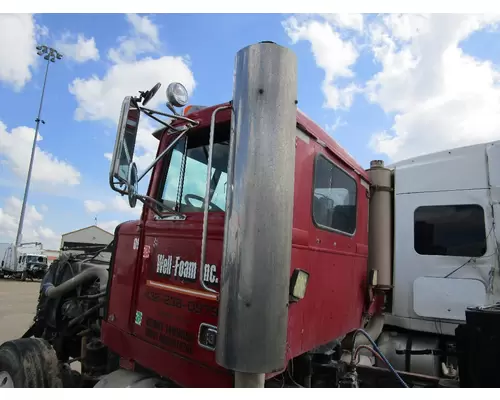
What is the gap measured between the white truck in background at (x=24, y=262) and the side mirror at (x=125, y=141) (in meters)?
28.5

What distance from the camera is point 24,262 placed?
2586 cm

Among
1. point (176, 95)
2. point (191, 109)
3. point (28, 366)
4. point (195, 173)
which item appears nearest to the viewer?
point (176, 95)

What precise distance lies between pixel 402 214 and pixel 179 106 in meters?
2.88

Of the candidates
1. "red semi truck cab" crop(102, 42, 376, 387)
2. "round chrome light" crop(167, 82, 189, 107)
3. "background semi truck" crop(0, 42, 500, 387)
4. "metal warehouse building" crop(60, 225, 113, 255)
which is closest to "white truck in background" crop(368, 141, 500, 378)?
"background semi truck" crop(0, 42, 500, 387)

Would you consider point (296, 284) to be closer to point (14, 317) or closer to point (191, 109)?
point (191, 109)

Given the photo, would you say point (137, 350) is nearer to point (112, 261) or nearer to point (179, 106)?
point (112, 261)

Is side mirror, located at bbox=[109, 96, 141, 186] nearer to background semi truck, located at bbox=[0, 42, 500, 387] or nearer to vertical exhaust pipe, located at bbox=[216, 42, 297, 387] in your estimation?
background semi truck, located at bbox=[0, 42, 500, 387]

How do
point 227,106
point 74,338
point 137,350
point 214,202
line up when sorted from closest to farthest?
point 227,106, point 214,202, point 137,350, point 74,338

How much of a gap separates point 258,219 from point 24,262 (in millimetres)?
29529

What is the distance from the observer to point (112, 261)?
3225 mm

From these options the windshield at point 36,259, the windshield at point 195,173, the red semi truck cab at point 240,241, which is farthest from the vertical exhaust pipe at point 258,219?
the windshield at point 36,259

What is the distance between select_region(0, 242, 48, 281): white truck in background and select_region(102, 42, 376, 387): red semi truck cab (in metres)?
27.5

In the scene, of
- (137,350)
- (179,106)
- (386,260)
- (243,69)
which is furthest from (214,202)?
(386,260)

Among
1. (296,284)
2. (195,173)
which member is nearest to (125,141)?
(195,173)
